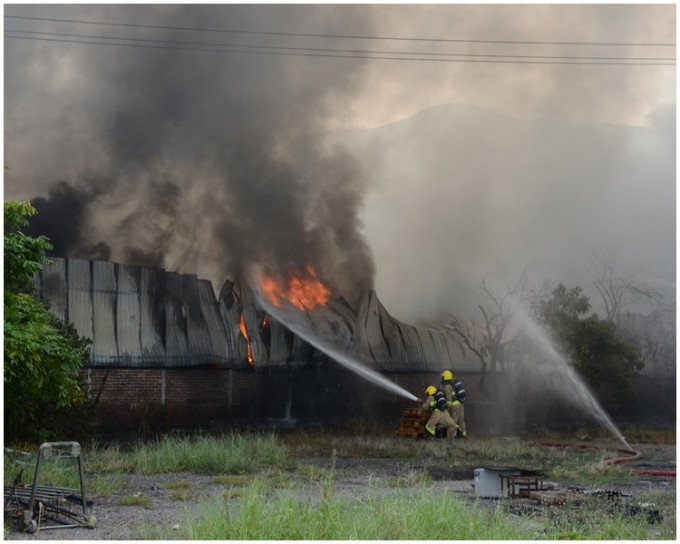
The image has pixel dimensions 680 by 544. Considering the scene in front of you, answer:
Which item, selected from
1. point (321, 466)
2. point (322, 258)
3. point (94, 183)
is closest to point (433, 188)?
point (322, 258)

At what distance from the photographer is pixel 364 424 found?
20.7m

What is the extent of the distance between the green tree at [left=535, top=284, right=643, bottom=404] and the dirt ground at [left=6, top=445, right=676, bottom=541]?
22.8 ft

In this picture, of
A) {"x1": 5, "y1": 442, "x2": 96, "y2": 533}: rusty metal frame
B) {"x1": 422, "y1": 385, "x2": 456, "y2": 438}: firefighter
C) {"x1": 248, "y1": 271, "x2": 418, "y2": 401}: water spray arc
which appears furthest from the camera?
{"x1": 248, "y1": 271, "x2": 418, "y2": 401}: water spray arc

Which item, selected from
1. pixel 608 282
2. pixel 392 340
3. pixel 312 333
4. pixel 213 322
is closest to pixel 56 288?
pixel 213 322

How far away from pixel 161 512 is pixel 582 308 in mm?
17344

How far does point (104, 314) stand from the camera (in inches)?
690

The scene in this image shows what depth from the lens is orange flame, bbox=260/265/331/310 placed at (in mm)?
21062

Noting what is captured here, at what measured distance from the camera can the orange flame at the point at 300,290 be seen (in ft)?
69.1

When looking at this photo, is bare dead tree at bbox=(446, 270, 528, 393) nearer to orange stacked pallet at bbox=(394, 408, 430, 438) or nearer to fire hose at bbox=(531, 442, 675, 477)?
orange stacked pallet at bbox=(394, 408, 430, 438)

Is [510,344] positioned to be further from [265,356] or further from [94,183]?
[94,183]

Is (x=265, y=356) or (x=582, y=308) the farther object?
(x=582, y=308)

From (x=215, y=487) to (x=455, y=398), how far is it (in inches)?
351

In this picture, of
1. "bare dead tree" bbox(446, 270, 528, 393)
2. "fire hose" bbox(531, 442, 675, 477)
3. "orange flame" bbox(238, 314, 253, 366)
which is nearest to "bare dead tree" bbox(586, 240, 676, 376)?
"bare dead tree" bbox(446, 270, 528, 393)

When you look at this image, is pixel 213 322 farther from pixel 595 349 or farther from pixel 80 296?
pixel 595 349
